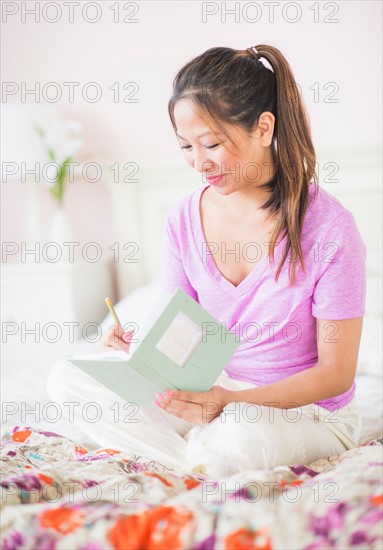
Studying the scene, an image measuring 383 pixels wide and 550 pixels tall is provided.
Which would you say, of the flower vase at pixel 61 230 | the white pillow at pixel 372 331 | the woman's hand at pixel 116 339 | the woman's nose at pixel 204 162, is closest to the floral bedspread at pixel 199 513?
the woman's hand at pixel 116 339

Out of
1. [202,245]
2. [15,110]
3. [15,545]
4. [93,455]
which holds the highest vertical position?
[15,110]

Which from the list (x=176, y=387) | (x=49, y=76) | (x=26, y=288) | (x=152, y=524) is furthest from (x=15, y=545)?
(x=49, y=76)

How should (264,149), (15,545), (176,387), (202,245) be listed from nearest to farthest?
(15,545) < (176,387) < (264,149) < (202,245)

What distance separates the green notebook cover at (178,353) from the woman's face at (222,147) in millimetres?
294

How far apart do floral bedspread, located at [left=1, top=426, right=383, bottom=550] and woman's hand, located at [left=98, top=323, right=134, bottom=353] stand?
1.52ft

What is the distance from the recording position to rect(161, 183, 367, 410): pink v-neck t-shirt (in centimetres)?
118

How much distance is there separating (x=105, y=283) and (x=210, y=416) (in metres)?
1.63

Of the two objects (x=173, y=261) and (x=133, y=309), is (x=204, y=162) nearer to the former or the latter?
(x=173, y=261)

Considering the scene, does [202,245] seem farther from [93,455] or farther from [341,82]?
[341,82]

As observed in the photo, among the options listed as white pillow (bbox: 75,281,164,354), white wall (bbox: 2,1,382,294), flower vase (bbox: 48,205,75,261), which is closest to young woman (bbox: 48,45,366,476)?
white pillow (bbox: 75,281,164,354)

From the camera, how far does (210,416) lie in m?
1.10

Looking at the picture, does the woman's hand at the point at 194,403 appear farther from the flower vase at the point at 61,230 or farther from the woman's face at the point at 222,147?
the flower vase at the point at 61,230

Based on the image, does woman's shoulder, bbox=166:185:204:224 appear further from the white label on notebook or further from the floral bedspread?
the floral bedspread

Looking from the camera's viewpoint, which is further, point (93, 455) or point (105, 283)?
point (105, 283)
